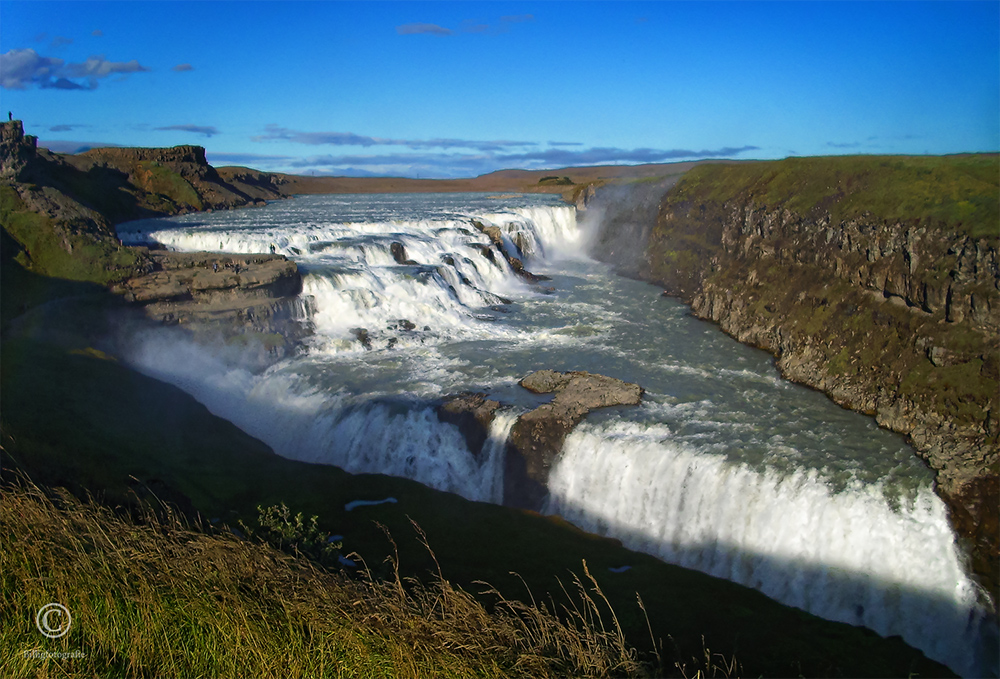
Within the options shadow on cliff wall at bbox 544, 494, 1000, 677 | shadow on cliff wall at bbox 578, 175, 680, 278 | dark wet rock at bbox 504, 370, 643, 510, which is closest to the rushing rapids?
shadow on cliff wall at bbox 544, 494, 1000, 677

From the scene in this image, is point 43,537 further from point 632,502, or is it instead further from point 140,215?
point 140,215

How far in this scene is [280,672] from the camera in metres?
4.27

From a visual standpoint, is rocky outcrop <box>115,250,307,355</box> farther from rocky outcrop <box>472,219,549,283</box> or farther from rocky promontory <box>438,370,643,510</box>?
rocky outcrop <box>472,219,549,283</box>

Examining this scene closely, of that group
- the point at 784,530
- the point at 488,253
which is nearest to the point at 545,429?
the point at 784,530

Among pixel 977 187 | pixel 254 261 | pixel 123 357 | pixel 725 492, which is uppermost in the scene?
pixel 977 187

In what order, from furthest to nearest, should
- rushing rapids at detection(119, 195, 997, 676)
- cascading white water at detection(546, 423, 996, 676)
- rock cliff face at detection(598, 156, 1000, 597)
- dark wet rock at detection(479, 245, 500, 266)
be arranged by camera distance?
dark wet rock at detection(479, 245, 500, 266) < rock cliff face at detection(598, 156, 1000, 597) < rushing rapids at detection(119, 195, 997, 676) < cascading white water at detection(546, 423, 996, 676)

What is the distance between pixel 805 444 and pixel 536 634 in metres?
→ 10.7

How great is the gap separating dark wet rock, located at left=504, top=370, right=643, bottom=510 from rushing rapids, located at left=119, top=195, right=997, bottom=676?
288mm

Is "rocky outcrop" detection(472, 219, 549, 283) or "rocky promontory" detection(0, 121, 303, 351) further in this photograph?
"rocky outcrop" detection(472, 219, 549, 283)

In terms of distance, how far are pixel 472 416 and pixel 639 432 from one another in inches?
152

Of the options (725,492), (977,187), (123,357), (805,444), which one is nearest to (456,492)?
(725,492)

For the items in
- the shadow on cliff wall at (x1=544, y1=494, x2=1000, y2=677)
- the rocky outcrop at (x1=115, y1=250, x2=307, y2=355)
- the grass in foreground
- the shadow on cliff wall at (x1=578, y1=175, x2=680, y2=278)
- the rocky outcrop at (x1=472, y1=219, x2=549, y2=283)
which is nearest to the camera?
the grass in foreground

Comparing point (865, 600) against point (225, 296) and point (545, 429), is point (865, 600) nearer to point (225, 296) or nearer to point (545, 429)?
A: point (545, 429)

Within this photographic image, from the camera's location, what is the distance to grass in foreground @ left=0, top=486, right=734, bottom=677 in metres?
4.29
